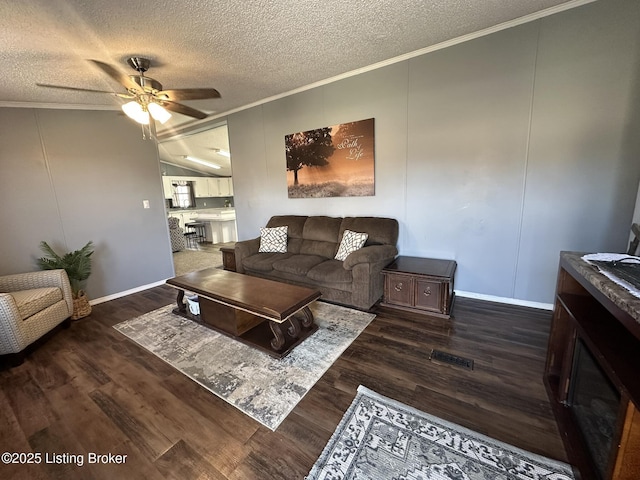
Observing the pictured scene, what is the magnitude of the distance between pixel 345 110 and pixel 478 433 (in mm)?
3446

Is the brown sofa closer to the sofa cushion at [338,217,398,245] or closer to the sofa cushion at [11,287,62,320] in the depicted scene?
the sofa cushion at [338,217,398,245]

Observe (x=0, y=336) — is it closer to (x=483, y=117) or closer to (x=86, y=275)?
(x=86, y=275)

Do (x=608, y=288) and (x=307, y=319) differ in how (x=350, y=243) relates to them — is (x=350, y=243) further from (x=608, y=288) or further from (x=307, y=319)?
(x=608, y=288)

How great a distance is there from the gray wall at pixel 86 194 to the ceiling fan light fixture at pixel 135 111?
1.65 meters

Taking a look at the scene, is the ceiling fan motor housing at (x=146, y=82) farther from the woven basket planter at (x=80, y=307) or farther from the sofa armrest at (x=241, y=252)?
the woven basket planter at (x=80, y=307)

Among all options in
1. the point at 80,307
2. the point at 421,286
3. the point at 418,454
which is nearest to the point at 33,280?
the point at 80,307

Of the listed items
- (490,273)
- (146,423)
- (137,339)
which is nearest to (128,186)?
(137,339)

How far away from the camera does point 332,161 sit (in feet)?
11.9

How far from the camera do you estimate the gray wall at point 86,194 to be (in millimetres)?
2867

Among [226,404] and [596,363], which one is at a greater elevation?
[596,363]

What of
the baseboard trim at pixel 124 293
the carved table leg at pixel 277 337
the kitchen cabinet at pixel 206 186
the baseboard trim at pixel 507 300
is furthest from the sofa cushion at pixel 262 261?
the kitchen cabinet at pixel 206 186

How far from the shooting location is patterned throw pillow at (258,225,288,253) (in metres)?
3.81

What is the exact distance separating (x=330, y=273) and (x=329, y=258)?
55cm

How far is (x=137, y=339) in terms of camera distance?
8.09 ft
